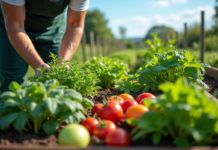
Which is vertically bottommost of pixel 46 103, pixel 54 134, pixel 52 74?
pixel 54 134

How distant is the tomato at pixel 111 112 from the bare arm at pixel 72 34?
105 cm

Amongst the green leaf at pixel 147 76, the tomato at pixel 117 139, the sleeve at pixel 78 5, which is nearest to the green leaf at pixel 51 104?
the tomato at pixel 117 139

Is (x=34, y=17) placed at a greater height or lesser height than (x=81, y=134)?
greater

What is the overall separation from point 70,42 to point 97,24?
180ft

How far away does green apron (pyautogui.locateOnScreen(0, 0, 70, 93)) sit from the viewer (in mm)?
2693

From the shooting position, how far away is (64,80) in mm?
1784

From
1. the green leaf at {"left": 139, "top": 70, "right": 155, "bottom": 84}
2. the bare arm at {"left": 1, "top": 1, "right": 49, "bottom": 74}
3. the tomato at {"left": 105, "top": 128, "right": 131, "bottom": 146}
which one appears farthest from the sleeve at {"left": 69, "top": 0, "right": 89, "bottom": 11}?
the tomato at {"left": 105, "top": 128, "right": 131, "bottom": 146}

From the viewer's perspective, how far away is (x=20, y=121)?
1.24m

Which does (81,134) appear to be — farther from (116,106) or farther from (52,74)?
(52,74)

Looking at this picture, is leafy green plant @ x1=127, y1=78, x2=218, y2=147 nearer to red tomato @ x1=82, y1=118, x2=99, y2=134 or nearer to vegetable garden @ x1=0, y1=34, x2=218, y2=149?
vegetable garden @ x1=0, y1=34, x2=218, y2=149

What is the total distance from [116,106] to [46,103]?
1.94 ft

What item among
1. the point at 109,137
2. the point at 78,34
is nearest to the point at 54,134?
the point at 109,137

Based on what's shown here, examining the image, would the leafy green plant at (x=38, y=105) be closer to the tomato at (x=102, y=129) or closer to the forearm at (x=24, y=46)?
the tomato at (x=102, y=129)

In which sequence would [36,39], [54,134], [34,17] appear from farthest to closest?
[36,39]
[34,17]
[54,134]
